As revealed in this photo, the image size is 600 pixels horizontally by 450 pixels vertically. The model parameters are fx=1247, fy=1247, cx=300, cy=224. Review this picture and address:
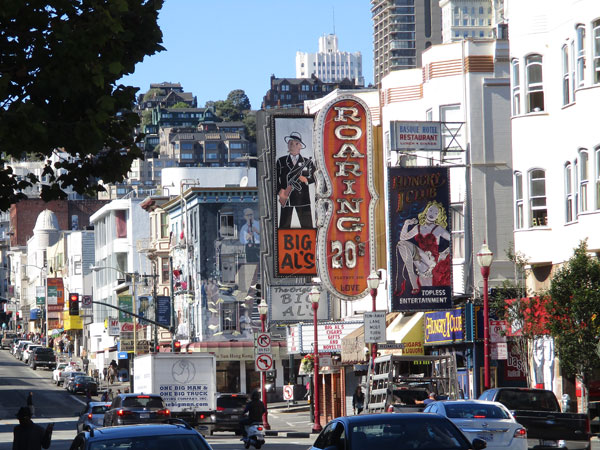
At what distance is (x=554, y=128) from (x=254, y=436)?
555 inches

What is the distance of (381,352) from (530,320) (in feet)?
60.4

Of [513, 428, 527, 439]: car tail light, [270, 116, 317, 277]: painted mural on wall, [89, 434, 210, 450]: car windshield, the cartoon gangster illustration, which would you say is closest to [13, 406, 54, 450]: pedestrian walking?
[89, 434, 210, 450]: car windshield

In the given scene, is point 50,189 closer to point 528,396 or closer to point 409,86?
point 528,396

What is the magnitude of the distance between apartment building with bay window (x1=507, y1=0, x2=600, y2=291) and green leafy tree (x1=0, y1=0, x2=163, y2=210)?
2131 cm

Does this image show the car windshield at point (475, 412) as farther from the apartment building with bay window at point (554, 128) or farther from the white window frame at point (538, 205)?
the white window frame at point (538, 205)

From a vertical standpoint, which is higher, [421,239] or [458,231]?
[458,231]

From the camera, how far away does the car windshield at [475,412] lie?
22.8 m

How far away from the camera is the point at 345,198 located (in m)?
49.6

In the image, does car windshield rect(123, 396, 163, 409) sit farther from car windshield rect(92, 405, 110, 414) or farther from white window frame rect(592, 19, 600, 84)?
white window frame rect(592, 19, 600, 84)

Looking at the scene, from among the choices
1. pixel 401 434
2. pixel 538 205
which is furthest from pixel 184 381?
pixel 401 434

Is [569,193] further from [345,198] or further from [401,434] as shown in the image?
[401,434]

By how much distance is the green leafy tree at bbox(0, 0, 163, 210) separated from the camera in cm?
1418

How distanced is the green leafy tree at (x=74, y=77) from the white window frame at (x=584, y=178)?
72.3 ft

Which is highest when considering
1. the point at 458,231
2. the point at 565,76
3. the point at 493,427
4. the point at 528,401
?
the point at 565,76
